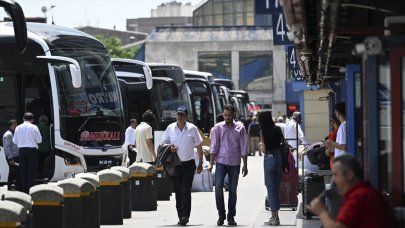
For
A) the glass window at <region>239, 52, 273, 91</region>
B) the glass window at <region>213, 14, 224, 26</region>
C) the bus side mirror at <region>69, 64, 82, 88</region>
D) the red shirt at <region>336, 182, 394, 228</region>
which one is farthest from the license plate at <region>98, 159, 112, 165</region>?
the glass window at <region>213, 14, 224, 26</region>

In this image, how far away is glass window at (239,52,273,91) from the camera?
83188 millimetres

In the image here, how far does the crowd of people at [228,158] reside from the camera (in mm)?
8422

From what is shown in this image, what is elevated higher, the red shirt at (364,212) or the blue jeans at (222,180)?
the red shirt at (364,212)

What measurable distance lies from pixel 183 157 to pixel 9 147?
7.01m

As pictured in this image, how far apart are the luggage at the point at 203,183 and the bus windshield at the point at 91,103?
77.0 inches

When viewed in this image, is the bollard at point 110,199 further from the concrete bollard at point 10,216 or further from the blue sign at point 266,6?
the concrete bollard at point 10,216

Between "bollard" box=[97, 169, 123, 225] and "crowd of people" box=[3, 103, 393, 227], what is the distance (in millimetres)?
857

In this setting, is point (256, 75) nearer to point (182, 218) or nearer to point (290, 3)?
point (182, 218)

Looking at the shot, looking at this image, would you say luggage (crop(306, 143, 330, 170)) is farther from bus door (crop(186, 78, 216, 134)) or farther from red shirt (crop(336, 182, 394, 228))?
bus door (crop(186, 78, 216, 134))

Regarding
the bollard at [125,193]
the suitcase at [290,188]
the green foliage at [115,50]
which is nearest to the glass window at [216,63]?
the green foliage at [115,50]

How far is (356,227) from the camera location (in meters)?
8.34

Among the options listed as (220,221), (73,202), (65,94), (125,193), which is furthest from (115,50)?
(73,202)

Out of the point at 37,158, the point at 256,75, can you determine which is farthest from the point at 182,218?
the point at 256,75

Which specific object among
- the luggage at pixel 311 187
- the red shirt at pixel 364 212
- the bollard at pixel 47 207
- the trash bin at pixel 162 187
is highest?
the red shirt at pixel 364 212
